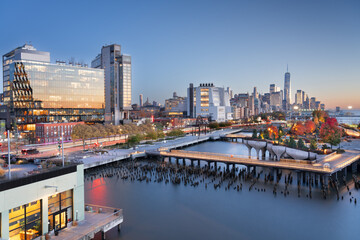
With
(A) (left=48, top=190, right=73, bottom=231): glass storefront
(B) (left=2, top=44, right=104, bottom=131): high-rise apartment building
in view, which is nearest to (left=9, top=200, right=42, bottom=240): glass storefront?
(A) (left=48, top=190, right=73, bottom=231): glass storefront

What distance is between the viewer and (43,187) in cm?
2397

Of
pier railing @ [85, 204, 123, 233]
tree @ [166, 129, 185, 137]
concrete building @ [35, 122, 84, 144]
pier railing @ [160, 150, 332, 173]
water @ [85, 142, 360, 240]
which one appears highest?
concrete building @ [35, 122, 84, 144]

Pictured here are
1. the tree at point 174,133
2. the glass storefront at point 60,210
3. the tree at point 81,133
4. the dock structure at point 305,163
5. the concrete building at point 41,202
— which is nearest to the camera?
the concrete building at point 41,202

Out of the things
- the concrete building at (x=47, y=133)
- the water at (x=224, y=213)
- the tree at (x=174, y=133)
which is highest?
the concrete building at (x=47, y=133)

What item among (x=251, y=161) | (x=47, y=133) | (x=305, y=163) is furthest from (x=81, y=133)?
(x=305, y=163)

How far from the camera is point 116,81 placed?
182 meters

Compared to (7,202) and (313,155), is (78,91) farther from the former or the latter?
(7,202)

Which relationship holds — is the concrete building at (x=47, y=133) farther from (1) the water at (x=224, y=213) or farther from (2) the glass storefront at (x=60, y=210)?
(2) the glass storefront at (x=60, y=210)

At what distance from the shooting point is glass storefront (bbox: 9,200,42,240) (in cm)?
2186

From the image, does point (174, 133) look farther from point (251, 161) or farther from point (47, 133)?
point (251, 161)

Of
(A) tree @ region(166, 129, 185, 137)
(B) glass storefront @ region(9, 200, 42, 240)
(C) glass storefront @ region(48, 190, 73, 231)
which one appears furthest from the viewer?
(A) tree @ region(166, 129, 185, 137)

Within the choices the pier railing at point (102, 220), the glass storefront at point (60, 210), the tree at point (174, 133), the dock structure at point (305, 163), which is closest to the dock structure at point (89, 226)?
the pier railing at point (102, 220)

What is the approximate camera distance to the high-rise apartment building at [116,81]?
595ft

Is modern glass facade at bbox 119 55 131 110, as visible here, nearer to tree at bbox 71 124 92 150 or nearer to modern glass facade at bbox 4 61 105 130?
modern glass facade at bbox 4 61 105 130
